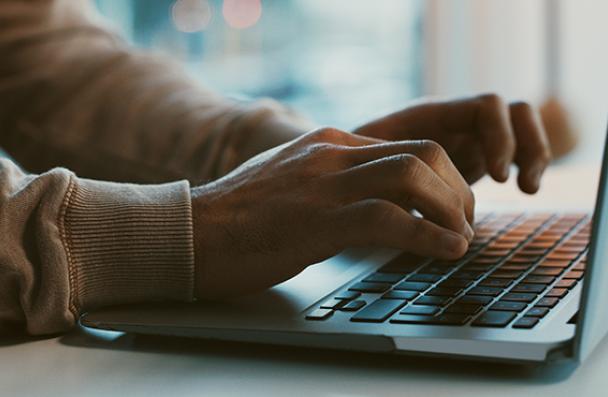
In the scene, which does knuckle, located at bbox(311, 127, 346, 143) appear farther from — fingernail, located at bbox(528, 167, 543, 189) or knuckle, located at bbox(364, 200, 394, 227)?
fingernail, located at bbox(528, 167, 543, 189)

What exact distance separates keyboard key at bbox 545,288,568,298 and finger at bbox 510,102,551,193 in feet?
0.96

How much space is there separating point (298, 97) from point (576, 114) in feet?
4.01

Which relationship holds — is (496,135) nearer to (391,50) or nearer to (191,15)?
(391,50)

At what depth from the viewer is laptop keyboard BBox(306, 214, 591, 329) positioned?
54cm

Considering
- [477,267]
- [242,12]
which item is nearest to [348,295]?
[477,267]

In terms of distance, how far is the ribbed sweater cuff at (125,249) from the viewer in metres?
0.60

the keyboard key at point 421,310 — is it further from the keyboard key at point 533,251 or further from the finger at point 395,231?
the keyboard key at point 533,251

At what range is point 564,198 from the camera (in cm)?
108

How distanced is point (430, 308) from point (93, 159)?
585 mm

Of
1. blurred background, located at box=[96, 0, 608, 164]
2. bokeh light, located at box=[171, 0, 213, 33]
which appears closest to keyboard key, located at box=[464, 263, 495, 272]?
blurred background, located at box=[96, 0, 608, 164]

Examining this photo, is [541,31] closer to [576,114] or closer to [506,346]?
[576,114]

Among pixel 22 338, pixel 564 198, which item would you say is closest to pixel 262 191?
pixel 22 338

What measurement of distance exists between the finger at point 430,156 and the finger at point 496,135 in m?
0.24

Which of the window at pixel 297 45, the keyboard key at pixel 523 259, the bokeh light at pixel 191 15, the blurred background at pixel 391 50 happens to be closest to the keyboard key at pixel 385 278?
the keyboard key at pixel 523 259
